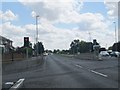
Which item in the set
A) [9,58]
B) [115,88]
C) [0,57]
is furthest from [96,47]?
[115,88]

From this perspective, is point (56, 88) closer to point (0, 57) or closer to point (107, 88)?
point (107, 88)

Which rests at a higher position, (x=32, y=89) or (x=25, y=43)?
(x=25, y=43)

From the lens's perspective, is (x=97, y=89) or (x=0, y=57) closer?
(x=97, y=89)

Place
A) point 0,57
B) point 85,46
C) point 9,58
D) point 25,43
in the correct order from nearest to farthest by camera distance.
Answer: point 25,43 → point 0,57 → point 9,58 → point 85,46

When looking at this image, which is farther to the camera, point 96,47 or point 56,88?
point 96,47

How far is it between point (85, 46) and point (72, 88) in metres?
182

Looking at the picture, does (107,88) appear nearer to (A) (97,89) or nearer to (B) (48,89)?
(A) (97,89)

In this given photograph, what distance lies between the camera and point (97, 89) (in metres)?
13.6

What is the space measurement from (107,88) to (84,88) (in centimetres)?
97

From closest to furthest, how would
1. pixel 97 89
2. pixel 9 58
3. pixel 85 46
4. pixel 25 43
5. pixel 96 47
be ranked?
pixel 97 89, pixel 25 43, pixel 9 58, pixel 96 47, pixel 85 46

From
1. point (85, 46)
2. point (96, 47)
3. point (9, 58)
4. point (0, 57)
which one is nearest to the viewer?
point (0, 57)

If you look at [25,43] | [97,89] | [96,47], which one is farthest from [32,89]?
[96,47]

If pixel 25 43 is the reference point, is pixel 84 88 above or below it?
below

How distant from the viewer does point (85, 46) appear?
196m
